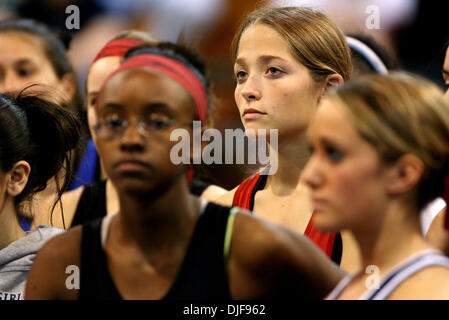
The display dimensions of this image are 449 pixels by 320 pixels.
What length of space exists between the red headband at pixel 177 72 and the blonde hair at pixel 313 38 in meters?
0.60

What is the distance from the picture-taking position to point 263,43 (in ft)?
6.77

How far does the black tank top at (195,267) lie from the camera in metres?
1.42

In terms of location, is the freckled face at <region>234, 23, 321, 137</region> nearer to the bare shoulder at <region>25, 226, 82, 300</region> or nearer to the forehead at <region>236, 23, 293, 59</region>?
the forehead at <region>236, 23, 293, 59</region>

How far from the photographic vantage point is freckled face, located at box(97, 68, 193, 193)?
4.54 feet

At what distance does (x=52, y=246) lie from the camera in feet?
4.98

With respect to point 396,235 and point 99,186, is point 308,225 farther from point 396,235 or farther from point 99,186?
point 99,186

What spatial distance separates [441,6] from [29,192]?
6.40 ft

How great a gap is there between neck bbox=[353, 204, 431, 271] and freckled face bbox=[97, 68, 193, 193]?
39 cm

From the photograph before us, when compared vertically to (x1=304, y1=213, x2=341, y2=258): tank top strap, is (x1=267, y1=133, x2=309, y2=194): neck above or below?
above

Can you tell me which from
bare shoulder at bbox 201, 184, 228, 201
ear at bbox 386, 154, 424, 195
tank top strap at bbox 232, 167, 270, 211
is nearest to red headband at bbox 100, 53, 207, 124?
ear at bbox 386, 154, 424, 195

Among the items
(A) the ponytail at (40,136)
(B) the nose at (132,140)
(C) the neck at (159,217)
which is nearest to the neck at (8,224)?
(A) the ponytail at (40,136)

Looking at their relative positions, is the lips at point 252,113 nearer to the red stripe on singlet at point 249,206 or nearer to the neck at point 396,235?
the red stripe on singlet at point 249,206

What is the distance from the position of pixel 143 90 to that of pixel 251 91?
2.13 ft
